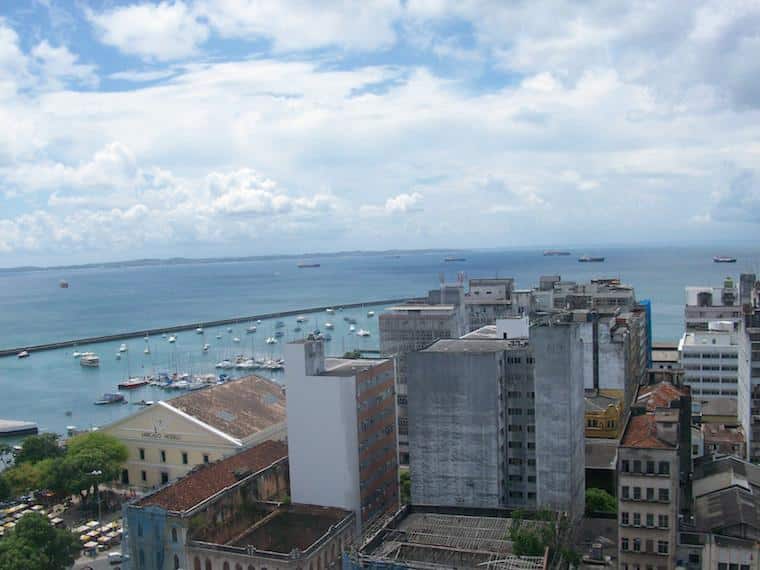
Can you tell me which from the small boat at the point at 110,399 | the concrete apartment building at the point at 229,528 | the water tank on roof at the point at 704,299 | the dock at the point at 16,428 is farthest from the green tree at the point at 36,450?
the water tank on roof at the point at 704,299

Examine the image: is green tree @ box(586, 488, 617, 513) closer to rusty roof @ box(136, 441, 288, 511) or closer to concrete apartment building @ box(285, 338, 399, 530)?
concrete apartment building @ box(285, 338, 399, 530)

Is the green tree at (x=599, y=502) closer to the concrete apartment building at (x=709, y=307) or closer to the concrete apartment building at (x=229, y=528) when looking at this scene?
the concrete apartment building at (x=229, y=528)

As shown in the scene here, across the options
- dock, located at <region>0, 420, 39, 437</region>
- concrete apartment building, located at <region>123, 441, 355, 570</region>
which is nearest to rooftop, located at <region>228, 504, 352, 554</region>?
concrete apartment building, located at <region>123, 441, 355, 570</region>

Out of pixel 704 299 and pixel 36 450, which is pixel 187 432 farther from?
pixel 704 299

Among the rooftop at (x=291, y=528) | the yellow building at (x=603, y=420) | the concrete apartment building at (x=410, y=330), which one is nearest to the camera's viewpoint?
the rooftop at (x=291, y=528)

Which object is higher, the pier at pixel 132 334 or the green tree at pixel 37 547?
the green tree at pixel 37 547

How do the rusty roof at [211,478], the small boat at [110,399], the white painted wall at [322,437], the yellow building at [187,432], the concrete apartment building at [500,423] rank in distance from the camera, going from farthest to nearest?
the small boat at [110,399] → the yellow building at [187,432] → the white painted wall at [322,437] → the concrete apartment building at [500,423] → the rusty roof at [211,478]
